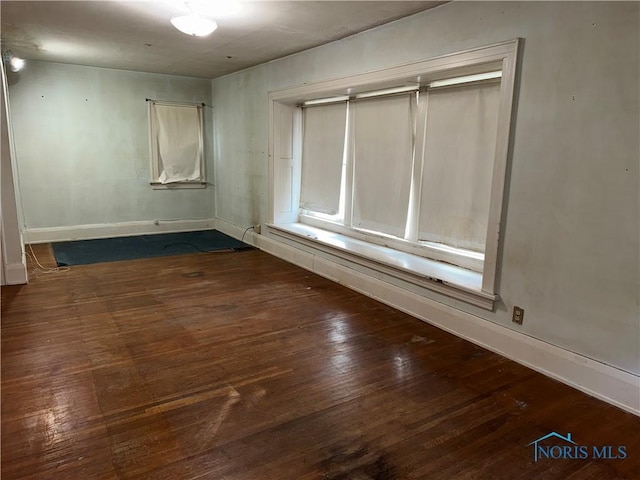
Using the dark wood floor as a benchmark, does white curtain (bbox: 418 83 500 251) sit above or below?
above

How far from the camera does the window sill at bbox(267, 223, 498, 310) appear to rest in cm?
322

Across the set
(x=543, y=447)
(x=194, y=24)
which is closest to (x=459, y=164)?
(x=543, y=447)

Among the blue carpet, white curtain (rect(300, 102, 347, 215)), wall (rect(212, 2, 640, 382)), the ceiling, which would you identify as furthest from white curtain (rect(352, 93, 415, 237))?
the blue carpet

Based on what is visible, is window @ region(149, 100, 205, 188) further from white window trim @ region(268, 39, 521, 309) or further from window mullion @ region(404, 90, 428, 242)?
window mullion @ region(404, 90, 428, 242)

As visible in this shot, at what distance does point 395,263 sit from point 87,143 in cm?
508

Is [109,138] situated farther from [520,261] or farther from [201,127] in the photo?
[520,261]

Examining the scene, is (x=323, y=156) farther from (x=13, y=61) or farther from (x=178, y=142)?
(x=13, y=61)

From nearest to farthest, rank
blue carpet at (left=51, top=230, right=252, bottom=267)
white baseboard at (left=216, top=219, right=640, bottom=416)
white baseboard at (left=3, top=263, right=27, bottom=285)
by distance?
white baseboard at (left=216, top=219, right=640, bottom=416) < white baseboard at (left=3, top=263, right=27, bottom=285) < blue carpet at (left=51, top=230, right=252, bottom=267)

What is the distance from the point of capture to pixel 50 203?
20.1ft

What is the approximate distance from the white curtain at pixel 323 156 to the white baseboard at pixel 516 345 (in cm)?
101

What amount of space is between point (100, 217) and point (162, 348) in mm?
4341

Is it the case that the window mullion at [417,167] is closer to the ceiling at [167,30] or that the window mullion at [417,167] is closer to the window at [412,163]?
the window at [412,163]

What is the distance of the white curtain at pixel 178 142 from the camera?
6785 mm

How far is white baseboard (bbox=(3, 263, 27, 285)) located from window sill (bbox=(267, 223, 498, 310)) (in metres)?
2.83
